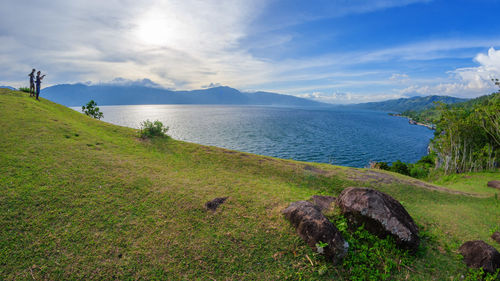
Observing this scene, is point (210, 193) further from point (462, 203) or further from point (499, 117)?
point (499, 117)

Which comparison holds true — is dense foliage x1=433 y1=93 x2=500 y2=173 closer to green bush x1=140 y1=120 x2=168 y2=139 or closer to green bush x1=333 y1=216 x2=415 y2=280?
green bush x1=333 y1=216 x2=415 y2=280

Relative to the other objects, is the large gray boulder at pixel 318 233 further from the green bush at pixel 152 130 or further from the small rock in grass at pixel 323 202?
the green bush at pixel 152 130

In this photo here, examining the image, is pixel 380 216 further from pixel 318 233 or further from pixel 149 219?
pixel 149 219

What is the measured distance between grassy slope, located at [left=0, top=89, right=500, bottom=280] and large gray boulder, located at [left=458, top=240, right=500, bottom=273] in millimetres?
380

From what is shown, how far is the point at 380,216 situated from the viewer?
830 cm

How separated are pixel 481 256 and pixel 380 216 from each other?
3727 millimetres

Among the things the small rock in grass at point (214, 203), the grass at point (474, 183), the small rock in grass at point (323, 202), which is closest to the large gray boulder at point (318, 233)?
the small rock in grass at point (323, 202)

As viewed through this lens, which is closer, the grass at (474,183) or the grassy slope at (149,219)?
the grassy slope at (149,219)

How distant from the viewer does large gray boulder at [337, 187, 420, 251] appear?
8.10 metres

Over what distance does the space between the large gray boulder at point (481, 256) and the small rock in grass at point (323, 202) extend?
17.1 ft

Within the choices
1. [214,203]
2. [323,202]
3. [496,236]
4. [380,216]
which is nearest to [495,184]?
[496,236]

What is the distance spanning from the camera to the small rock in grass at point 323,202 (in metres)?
9.62

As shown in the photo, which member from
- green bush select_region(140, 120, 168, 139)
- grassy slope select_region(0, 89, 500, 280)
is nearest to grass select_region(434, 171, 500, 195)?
grassy slope select_region(0, 89, 500, 280)

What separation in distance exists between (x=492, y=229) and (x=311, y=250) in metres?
11.3
